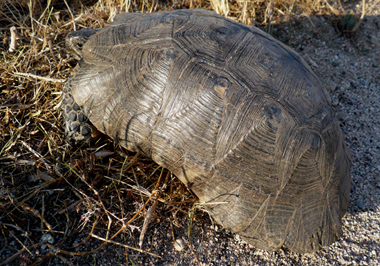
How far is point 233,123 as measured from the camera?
7.41 ft

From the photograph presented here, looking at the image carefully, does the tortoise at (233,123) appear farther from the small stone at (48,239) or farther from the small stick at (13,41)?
the small stick at (13,41)

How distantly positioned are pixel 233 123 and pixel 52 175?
1805 mm

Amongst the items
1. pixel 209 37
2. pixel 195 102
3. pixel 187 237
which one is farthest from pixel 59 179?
pixel 209 37

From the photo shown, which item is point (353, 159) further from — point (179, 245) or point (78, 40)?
point (78, 40)

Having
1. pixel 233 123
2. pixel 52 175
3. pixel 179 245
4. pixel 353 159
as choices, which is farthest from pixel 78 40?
pixel 353 159

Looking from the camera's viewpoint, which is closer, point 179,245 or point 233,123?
point 233,123

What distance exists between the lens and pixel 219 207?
2.44 m

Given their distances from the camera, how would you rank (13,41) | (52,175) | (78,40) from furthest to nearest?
(13,41)
(78,40)
(52,175)

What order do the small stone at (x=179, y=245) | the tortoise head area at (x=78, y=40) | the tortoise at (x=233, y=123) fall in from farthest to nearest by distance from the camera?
the tortoise head area at (x=78, y=40)
the small stone at (x=179, y=245)
the tortoise at (x=233, y=123)

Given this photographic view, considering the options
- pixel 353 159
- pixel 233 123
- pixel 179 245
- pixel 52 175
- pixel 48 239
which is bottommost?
pixel 48 239

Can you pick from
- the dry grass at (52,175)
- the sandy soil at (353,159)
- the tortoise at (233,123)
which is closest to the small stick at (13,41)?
the dry grass at (52,175)

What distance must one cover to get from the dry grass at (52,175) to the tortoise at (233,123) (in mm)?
421

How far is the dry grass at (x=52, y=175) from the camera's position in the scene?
239 centimetres

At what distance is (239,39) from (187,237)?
1884 millimetres
